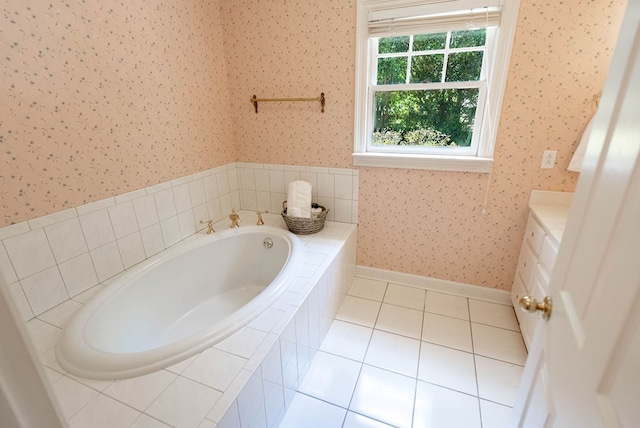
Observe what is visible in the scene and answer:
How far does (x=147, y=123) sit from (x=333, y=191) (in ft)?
4.29

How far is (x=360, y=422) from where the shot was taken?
136 cm

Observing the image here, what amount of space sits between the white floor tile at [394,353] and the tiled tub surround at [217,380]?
1.21 ft

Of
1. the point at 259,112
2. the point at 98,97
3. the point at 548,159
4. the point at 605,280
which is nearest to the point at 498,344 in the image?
the point at 548,159

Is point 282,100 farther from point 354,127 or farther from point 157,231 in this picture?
point 157,231

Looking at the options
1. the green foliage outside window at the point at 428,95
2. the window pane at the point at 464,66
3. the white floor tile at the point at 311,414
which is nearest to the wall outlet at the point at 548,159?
the green foliage outside window at the point at 428,95

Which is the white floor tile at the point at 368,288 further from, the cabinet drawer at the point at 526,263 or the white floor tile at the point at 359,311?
the cabinet drawer at the point at 526,263

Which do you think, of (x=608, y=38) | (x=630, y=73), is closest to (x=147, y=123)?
(x=630, y=73)

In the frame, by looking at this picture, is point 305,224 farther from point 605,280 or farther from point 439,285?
point 605,280

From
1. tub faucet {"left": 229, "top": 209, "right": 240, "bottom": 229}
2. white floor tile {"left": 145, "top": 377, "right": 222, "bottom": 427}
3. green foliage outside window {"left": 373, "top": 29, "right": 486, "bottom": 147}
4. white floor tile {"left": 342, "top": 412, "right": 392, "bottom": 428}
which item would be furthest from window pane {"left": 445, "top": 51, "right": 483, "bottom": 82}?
white floor tile {"left": 145, "top": 377, "right": 222, "bottom": 427}

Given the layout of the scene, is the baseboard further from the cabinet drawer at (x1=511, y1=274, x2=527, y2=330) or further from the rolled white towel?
the rolled white towel

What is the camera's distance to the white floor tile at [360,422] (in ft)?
4.41

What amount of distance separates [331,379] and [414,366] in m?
0.47

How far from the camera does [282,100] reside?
219 centimetres

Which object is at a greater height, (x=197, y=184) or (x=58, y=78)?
(x=58, y=78)
